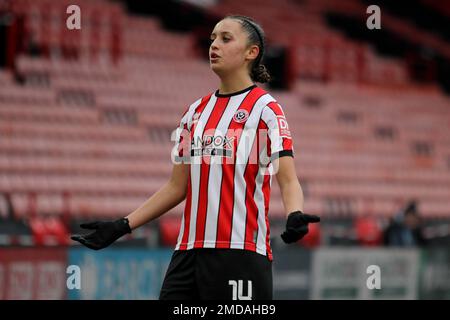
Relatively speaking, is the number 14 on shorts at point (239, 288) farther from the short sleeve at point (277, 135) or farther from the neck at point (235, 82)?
the neck at point (235, 82)

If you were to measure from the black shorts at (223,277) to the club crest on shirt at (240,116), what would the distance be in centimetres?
51

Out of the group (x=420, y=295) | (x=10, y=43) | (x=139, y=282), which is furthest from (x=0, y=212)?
(x=420, y=295)

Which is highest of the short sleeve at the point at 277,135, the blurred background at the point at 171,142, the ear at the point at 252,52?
the blurred background at the point at 171,142

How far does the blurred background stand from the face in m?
5.07

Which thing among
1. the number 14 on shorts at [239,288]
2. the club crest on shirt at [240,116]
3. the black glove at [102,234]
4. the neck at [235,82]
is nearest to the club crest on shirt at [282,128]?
the club crest on shirt at [240,116]

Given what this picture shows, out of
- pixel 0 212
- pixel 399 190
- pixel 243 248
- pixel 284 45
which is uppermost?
pixel 284 45

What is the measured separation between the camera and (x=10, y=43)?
1181 cm

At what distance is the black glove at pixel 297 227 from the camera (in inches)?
134

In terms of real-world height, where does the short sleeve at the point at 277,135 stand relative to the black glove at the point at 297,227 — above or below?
above

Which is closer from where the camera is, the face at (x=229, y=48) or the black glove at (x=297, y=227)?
the black glove at (x=297, y=227)

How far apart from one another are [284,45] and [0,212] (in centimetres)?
760

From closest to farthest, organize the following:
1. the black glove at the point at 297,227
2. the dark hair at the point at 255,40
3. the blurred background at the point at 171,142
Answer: the black glove at the point at 297,227
the dark hair at the point at 255,40
the blurred background at the point at 171,142
